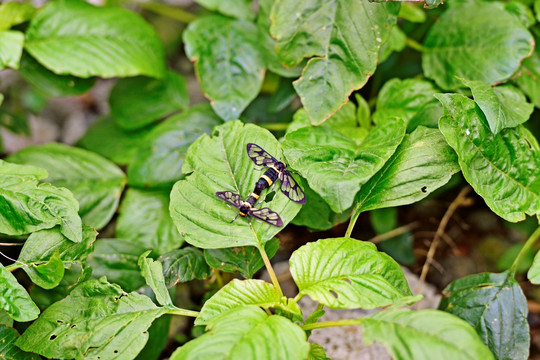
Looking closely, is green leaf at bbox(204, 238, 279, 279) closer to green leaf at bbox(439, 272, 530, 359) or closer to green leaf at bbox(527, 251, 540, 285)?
green leaf at bbox(439, 272, 530, 359)

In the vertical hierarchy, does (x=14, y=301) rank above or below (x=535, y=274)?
below

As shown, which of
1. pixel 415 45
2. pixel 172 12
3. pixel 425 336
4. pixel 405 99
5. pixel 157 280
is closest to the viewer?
pixel 425 336

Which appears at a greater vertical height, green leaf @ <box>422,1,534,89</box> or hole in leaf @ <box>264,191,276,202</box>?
green leaf @ <box>422,1,534,89</box>

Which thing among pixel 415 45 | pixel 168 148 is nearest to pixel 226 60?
pixel 168 148

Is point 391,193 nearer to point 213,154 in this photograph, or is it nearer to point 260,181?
point 260,181

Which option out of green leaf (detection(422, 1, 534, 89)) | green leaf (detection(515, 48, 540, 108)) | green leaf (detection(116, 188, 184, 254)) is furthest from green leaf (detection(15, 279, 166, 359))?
green leaf (detection(515, 48, 540, 108))

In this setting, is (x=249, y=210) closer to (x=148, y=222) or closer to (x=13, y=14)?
(x=148, y=222)

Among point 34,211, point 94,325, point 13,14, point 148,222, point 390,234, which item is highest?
point 13,14
